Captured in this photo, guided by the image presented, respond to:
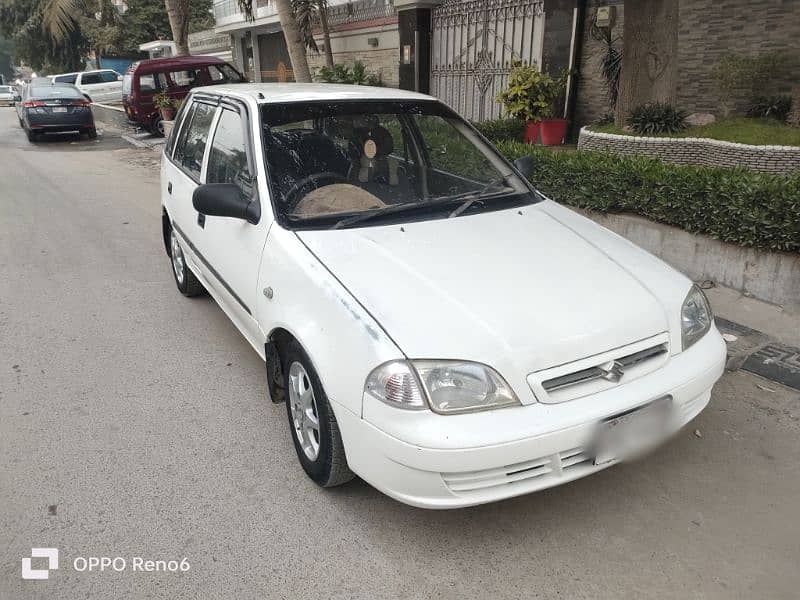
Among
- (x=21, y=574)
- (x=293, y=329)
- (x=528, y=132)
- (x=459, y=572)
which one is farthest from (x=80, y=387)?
(x=528, y=132)

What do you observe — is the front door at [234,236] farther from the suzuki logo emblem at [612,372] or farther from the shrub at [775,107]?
the shrub at [775,107]

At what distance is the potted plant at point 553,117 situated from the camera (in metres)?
8.62

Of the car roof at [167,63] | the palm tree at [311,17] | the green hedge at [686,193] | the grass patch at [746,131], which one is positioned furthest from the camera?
the car roof at [167,63]

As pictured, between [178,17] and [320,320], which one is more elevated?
[178,17]

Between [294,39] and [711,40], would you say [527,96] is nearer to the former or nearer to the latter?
[711,40]

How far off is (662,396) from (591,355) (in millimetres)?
348

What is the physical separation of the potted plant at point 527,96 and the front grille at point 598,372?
21.4 ft

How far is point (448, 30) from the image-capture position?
11.7 metres

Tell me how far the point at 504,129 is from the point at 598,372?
6.92 meters

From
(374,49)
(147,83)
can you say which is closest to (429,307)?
(374,49)

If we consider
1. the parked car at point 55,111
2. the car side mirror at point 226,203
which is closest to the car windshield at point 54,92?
the parked car at point 55,111

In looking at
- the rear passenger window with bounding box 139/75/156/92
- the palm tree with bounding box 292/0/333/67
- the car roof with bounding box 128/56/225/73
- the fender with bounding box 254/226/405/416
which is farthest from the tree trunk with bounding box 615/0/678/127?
the rear passenger window with bounding box 139/75/156/92

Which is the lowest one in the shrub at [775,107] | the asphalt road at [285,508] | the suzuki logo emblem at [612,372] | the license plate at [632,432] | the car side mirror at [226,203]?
the asphalt road at [285,508]

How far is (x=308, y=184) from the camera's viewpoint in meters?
3.49
